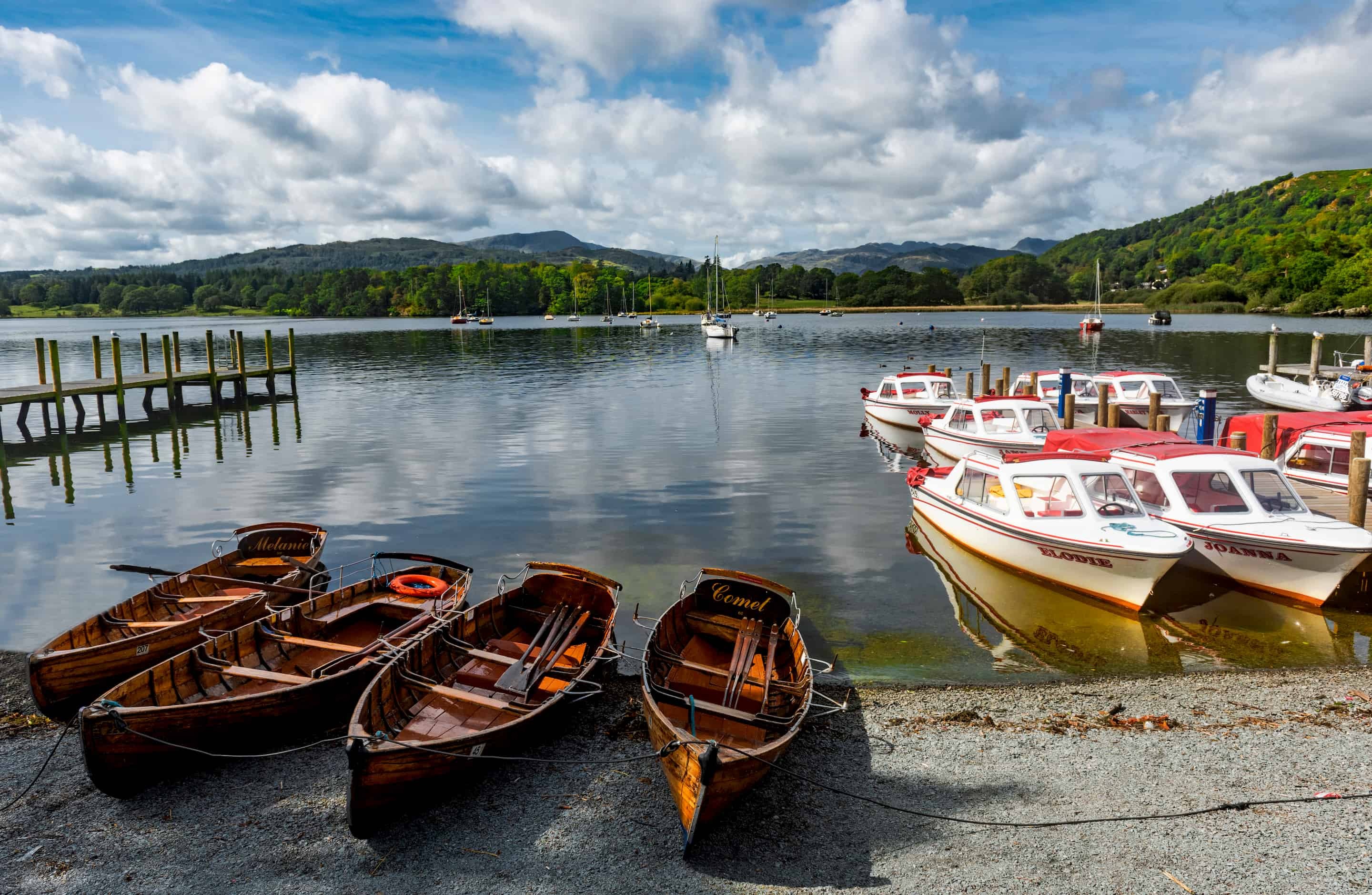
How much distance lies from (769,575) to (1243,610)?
945 cm

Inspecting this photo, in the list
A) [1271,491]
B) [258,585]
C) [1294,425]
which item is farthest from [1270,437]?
[258,585]

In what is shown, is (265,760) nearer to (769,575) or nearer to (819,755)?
(819,755)

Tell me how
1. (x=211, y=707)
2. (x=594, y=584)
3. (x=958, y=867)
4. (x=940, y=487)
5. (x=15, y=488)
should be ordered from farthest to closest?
(x=15, y=488)
(x=940, y=487)
(x=594, y=584)
(x=211, y=707)
(x=958, y=867)

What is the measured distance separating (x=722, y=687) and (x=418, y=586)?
694 cm

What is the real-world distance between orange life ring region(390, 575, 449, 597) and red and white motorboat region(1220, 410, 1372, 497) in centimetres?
2004

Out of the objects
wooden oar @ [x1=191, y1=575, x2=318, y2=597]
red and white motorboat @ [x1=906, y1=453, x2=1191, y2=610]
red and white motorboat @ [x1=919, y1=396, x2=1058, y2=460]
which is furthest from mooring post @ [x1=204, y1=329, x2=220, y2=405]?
red and white motorboat @ [x1=906, y1=453, x2=1191, y2=610]

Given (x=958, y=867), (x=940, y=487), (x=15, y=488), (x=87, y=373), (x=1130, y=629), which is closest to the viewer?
(x=958, y=867)

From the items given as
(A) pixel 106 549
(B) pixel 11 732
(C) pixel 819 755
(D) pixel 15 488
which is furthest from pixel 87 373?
(C) pixel 819 755

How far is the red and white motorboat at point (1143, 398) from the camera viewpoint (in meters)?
34.9

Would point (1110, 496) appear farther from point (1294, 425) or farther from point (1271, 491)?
point (1294, 425)

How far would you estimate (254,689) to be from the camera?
11719mm

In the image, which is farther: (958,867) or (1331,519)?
(1331,519)

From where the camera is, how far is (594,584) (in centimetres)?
1473

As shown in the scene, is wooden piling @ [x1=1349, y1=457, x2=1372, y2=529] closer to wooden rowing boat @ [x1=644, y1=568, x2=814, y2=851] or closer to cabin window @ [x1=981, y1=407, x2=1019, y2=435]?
cabin window @ [x1=981, y1=407, x2=1019, y2=435]
